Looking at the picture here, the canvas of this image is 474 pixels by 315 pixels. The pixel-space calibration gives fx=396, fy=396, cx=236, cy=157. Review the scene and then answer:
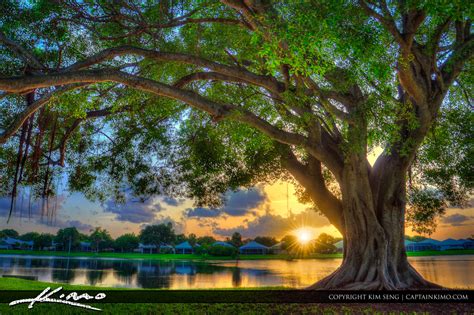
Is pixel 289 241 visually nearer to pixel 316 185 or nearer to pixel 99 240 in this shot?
pixel 99 240

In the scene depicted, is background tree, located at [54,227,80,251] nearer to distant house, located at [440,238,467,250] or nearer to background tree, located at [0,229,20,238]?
background tree, located at [0,229,20,238]

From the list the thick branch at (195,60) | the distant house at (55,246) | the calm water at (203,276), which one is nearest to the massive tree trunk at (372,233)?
the thick branch at (195,60)

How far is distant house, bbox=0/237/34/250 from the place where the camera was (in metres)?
85.4

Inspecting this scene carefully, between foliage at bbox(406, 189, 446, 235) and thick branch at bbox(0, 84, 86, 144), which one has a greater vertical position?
thick branch at bbox(0, 84, 86, 144)

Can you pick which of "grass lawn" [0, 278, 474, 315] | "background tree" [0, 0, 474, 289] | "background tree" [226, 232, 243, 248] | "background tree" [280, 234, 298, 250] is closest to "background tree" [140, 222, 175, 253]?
"background tree" [226, 232, 243, 248]

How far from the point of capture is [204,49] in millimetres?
12922

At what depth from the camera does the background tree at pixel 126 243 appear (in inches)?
3236

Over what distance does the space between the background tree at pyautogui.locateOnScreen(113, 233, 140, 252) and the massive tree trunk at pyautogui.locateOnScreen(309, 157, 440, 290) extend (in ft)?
251

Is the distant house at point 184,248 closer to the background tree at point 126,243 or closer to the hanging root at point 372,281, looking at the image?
the background tree at point 126,243

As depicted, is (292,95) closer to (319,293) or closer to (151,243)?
(319,293)

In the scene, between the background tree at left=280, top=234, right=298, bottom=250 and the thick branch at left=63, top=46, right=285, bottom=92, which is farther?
the background tree at left=280, top=234, right=298, bottom=250

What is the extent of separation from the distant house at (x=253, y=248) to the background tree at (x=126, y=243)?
2276cm

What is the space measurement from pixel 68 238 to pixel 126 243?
1127cm

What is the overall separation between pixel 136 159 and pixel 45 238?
253ft
